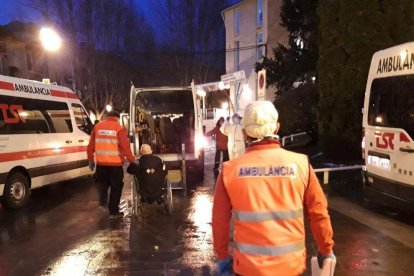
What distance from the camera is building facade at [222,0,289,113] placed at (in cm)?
2764

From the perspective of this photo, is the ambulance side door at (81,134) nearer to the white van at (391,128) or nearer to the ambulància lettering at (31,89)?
the ambulància lettering at (31,89)

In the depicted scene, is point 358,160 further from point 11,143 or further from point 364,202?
point 11,143

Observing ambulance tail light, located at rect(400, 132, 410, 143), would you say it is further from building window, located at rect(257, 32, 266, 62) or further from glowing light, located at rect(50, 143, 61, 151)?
building window, located at rect(257, 32, 266, 62)

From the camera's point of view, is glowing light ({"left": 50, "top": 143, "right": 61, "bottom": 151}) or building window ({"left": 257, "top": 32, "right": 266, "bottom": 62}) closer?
glowing light ({"left": 50, "top": 143, "right": 61, "bottom": 151})

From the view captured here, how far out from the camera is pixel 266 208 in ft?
7.70

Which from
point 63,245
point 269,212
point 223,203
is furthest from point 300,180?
point 63,245

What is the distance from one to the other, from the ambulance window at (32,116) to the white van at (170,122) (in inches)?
64.4

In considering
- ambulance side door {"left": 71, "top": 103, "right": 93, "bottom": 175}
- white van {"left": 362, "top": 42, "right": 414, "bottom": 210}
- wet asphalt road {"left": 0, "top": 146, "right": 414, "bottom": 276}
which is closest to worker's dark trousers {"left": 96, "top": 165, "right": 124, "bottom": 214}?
wet asphalt road {"left": 0, "top": 146, "right": 414, "bottom": 276}

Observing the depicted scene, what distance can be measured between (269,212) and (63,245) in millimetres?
4387

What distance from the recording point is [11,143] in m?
7.94

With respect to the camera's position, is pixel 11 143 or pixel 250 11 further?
pixel 250 11

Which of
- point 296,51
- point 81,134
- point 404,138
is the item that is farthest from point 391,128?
point 296,51

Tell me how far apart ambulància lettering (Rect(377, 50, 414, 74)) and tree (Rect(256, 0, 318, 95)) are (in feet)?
30.0

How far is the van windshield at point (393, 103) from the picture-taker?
6.25 metres
